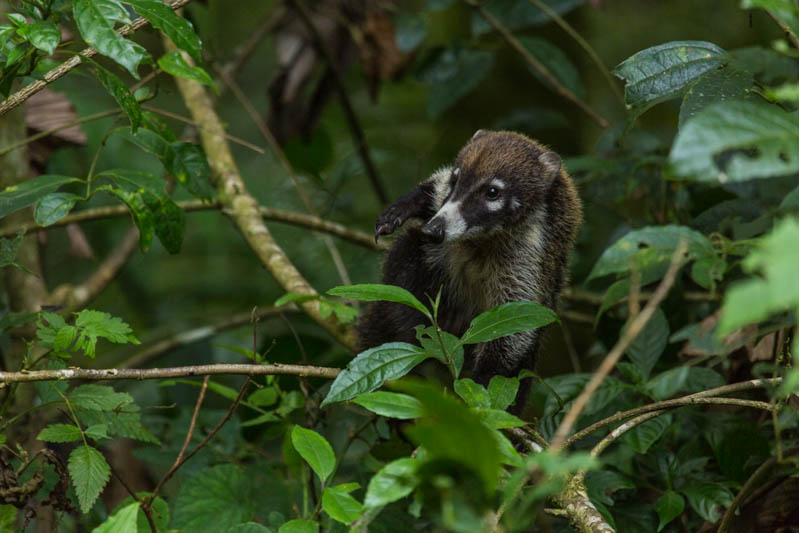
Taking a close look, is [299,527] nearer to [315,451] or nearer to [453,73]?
[315,451]

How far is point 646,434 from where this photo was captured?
303 cm

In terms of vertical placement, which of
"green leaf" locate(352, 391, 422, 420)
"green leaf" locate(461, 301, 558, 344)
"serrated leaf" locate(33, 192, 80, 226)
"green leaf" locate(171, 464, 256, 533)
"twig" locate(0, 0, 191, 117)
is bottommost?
"green leaf" locate(171, 464, 256, 533)

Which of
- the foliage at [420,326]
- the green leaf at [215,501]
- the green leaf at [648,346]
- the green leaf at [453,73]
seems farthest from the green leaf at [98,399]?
the green leaf at [453,73]

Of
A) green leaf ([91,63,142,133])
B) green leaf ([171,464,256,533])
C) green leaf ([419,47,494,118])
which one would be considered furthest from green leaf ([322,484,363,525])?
green leaf ([419,47,494,118])

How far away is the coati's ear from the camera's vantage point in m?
3.78

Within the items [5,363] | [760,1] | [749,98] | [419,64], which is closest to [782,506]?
[749,98]

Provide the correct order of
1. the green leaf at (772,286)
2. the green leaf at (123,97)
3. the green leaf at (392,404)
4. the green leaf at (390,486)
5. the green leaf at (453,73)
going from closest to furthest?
the green leaf at (772,286) < the green leaf at (390,486) < the green leaf at (392,404) < the green leaf at (123,97) < the green leaf at (453,73)

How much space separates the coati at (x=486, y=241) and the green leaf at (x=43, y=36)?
1.59m

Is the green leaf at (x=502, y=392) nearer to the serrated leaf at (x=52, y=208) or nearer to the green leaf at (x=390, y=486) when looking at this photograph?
the green leaf at (x=390, y=486)

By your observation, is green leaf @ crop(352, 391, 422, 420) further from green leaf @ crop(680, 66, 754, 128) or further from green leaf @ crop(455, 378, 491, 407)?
green leaf @ crop(680, 66, 754, 128)

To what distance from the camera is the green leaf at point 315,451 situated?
238 cm

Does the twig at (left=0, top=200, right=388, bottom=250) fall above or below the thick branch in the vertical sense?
below

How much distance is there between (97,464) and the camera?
2.58m

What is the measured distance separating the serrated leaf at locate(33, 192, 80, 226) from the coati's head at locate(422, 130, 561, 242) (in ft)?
4.58
